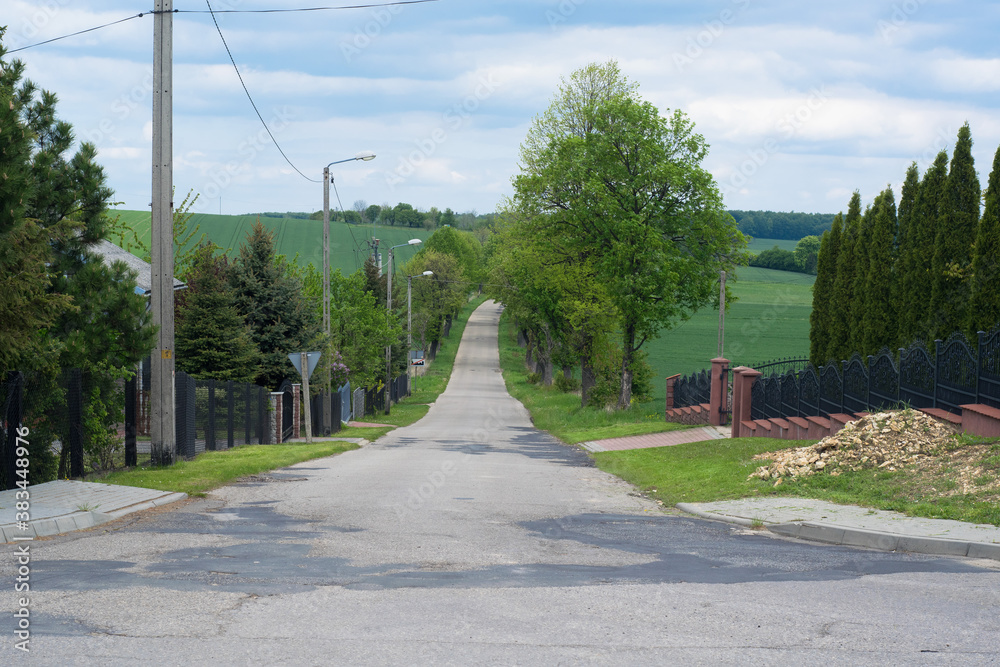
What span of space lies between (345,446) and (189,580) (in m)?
18.6

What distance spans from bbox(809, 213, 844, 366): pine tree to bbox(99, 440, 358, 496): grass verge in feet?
61.7

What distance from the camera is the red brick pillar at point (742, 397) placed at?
24281mm

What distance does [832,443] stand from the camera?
1421cm

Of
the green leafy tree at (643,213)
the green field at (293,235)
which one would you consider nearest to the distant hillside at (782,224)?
the green field at (293,235)

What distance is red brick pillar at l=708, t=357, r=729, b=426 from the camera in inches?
1116

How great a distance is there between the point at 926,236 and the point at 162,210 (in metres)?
20.5

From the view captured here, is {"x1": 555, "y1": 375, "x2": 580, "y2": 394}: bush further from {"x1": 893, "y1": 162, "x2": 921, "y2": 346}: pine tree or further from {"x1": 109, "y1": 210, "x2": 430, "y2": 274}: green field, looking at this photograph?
{"x1": 109, "y1": 210, "x2": 430, "y2": 274}: green field

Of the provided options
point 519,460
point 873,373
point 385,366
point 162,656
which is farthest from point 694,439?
point 385,366

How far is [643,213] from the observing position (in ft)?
125

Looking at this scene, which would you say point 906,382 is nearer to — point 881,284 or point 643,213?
point 881,284

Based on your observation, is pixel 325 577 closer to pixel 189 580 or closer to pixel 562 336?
pixel 189 580

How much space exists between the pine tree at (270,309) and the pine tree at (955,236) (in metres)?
21.7

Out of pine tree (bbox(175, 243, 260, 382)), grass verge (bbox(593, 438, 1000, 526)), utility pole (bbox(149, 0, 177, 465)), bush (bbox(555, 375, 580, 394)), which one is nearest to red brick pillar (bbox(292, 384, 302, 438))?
pine tree (bbox(175, 243, 260, 382))

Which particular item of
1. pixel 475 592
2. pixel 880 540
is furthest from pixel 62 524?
pixel 880 540
